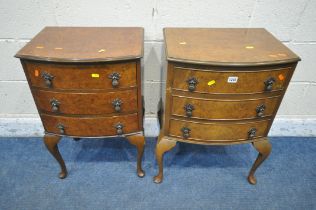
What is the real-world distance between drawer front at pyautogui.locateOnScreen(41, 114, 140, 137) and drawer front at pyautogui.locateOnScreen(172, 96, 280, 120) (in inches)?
10.9

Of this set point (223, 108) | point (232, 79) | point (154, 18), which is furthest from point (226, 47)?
A: point (154, 18)

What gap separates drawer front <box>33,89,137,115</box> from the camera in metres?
1.22

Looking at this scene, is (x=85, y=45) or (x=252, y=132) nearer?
(x=85, y=45)

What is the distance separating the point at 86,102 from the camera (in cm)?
124

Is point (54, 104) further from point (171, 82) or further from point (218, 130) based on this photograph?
point (218, 130)

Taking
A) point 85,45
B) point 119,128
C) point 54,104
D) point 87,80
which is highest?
point 85,45

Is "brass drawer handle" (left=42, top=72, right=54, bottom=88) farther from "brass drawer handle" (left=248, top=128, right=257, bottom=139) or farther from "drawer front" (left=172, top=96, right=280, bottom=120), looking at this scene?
"brass drawer handle" (left=248, top=128, right=257, bottom=139)

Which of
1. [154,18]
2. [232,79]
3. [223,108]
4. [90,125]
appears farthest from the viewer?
[154,18]

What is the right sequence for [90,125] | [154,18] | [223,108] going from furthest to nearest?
1. [154,18]
2. [90,125]
3. [223,108]

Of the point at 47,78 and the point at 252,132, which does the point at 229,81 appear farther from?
the point at 47,78

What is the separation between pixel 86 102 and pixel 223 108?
2.30ft

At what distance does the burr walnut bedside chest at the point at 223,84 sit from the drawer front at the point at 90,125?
0.72ft

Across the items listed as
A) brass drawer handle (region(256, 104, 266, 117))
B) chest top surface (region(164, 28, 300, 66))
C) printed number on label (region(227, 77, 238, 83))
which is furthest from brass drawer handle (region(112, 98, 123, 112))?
brass drawer handle (region(256, 104, 266, 117))

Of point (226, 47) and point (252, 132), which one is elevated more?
point (226, 47)
